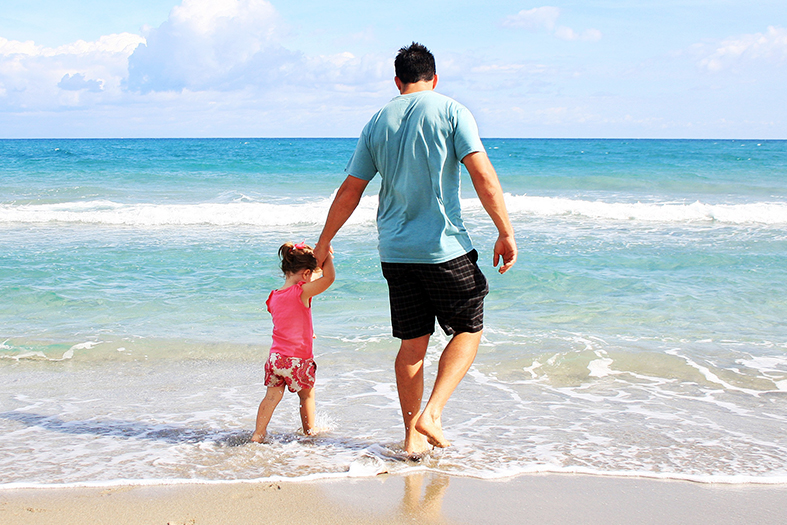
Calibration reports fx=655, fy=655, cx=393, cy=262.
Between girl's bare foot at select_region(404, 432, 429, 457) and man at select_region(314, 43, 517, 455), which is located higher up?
man at select_region(314, 43, 517, 455)

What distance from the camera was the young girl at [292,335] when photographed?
335cm

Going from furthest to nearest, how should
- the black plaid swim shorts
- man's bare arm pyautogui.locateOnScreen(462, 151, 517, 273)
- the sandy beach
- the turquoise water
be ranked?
the turquoise water, the black plaid swim shorts, man's bare arm pyautogui.locateOnScreen(462, 151, 517, 273), the sandy beach

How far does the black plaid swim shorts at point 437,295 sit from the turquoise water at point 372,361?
2.18ft

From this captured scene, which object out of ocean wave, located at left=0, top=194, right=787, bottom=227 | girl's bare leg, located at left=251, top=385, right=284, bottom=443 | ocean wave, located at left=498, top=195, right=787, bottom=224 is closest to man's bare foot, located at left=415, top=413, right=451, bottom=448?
girl's bare leg, located at left=251, top=385, right=284, bottom=443

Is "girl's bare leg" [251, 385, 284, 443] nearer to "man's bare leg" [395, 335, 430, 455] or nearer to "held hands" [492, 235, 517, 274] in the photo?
"man's bare leg" [395, 335, 430, 455]

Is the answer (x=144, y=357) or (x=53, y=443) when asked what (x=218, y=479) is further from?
(x=144, y=357)

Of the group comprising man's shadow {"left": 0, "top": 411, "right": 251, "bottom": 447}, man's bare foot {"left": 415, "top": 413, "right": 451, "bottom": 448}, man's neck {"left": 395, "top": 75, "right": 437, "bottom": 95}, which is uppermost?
man's neck {"left": 395, "top": 75, "right": 437, "bottom": 95}

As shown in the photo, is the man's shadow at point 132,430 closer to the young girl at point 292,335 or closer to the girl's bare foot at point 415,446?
the young girl at point 292,335

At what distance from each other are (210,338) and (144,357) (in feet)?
1.88

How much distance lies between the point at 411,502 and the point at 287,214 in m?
12.3

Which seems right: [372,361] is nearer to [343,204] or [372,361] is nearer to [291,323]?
[291,323]

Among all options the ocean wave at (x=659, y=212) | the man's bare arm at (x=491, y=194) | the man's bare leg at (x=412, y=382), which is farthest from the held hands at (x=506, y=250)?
the ocean wave at (x=659, y=212)

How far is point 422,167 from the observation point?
2865 mm

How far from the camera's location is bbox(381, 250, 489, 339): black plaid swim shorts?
2936 millimetres
